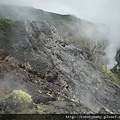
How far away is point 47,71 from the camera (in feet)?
139

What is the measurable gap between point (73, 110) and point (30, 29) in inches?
1305

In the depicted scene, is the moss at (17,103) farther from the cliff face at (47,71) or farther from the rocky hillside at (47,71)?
the cliff face at (47,71)

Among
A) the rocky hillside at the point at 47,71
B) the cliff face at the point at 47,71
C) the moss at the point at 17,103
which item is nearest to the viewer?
the moss at the point at 17,103

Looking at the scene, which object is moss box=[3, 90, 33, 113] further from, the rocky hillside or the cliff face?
the cliff face

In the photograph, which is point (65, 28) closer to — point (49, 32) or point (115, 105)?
point (49, 32)

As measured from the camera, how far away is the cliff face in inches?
1384

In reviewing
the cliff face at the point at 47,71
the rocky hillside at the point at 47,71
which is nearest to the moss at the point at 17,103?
the rocky hillside at the point at 47,71

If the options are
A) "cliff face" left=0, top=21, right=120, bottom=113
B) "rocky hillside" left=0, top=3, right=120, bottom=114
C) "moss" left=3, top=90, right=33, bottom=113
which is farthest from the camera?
"cliff face" left=0, top=21, right=120, bottom=113

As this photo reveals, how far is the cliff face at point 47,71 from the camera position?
35.2 metres

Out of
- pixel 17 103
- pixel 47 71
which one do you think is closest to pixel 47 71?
pixel 47 71

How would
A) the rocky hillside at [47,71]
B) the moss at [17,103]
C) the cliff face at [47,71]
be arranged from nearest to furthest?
the moss at [17,103], the rocky hillside at [47,71], the cliff face at [47,71]

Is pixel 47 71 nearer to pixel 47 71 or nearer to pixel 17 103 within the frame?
pixel 47 71

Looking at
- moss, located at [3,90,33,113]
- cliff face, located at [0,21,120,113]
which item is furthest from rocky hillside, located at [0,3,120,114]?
moss, located at [3,90,33,113]

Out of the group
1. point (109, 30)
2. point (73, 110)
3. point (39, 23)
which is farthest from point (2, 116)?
point (109, 30)
